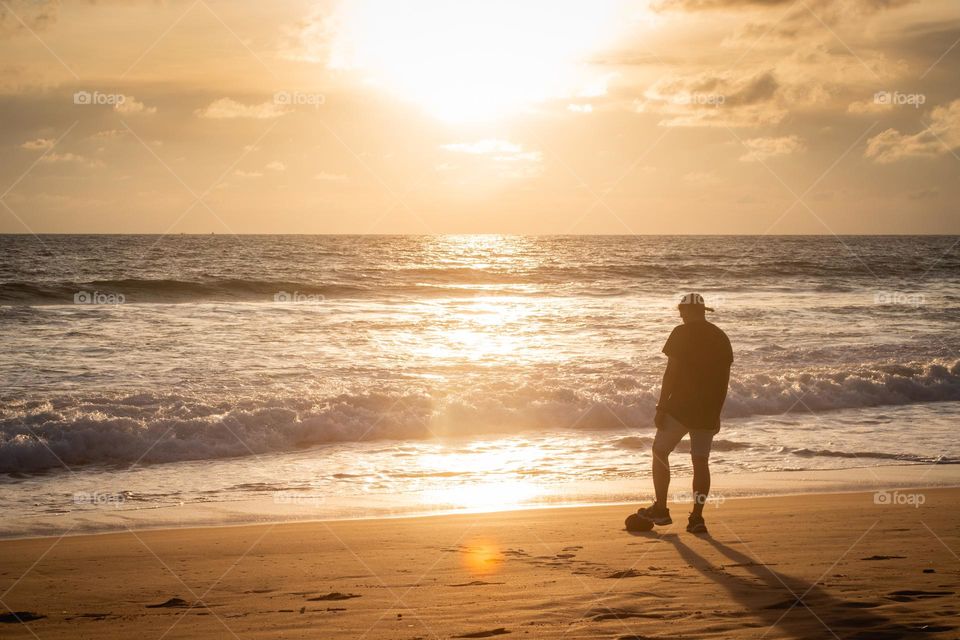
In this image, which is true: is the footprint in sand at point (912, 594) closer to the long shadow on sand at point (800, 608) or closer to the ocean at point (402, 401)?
the long shadow on sand at point (800, 608)

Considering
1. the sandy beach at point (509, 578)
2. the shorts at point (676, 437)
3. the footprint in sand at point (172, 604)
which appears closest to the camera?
the sandy beach at point (509, 578)

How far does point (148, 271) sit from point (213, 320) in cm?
1954

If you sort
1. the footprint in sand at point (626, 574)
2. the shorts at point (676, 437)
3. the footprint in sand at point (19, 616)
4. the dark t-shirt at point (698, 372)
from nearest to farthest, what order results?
the footprint in sand at point (19, 616) → the footprint in sand at point (626, 574) → the dark t-shirt at point (698, 372) → the shorts at point (676, 437)

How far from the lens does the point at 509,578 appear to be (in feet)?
18.4

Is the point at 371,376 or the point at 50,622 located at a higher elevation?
the point at 371,376

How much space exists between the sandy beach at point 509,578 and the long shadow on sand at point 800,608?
0.01m

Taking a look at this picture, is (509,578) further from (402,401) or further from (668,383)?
(402,401)

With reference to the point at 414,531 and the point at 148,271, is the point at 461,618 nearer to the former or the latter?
the point at 414,531

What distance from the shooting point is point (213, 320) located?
23.8 m

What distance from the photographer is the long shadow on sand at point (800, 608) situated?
441 centimetres

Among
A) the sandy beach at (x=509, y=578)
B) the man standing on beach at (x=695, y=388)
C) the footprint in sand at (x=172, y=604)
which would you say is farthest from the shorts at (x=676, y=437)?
the footprint in sand at (x=172, y=604)

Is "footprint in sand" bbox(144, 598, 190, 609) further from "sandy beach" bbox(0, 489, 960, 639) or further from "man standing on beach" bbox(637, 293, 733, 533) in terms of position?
"man standing on beach" bbox(637, 293, 733, 533)

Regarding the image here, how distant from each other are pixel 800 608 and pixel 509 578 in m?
1.76

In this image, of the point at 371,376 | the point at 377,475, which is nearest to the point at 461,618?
the point at 377,475
